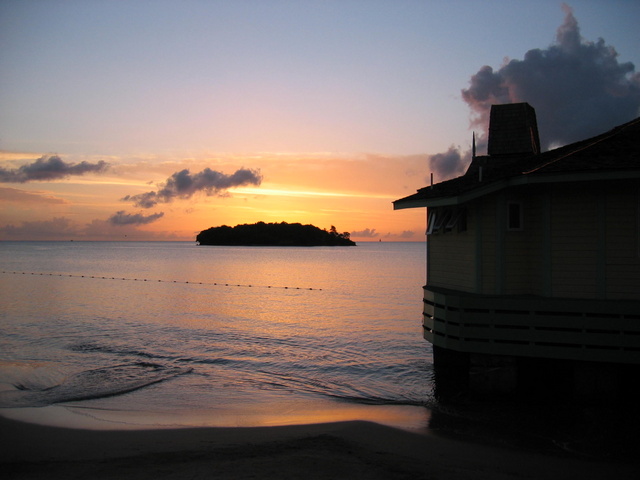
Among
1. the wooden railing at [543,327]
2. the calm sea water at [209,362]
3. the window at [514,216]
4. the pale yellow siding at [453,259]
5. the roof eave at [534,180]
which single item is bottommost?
the calm sea water at [209,362]

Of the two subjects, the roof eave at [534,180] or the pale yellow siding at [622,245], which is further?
the pale yellow siding at [622,245]

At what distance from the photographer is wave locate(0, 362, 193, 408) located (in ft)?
46.3

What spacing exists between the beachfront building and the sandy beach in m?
2.66

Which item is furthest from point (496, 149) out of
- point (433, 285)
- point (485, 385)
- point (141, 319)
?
point (141, 319)

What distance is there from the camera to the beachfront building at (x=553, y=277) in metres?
11.1

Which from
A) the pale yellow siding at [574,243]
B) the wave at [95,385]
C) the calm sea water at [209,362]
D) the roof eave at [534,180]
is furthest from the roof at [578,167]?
the wave at [95,385]

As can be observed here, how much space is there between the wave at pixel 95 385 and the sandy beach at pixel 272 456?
3229 millimetres

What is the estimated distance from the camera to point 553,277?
38.5 feet

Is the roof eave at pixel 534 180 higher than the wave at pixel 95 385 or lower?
higher

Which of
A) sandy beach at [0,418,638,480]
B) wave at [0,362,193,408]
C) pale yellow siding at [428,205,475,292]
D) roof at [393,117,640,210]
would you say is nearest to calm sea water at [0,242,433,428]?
wave at [0,362,193,408]

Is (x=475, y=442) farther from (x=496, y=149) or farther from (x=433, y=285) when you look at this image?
(x=496, y=149)

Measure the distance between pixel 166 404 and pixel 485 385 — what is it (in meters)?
7.87

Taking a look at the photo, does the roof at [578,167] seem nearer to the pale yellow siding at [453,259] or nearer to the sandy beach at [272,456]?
the pale yellow siding at [453,259]

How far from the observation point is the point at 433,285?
15.0 meters
